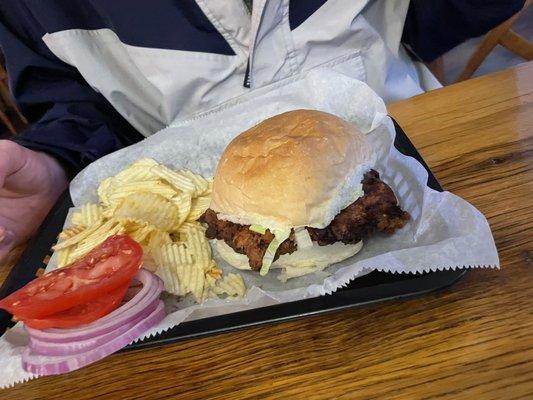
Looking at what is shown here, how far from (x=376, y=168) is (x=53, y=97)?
3.77ft

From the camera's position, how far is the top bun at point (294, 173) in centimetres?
108

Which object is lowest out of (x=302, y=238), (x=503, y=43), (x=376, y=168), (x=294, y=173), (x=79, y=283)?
(x=503, y=43)

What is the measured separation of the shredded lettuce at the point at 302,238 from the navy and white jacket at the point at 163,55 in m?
0.62

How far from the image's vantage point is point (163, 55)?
152 centimetres

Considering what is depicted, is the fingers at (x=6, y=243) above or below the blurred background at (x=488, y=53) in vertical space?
above

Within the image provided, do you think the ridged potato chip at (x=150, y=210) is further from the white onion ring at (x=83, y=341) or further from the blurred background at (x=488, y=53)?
the blurred background at (x=488, y=53)

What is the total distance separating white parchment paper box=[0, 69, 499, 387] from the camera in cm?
94

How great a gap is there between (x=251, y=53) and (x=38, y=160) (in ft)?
2.44

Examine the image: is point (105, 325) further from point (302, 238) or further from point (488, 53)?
point (488, 53)

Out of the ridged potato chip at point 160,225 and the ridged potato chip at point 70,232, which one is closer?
the ridged potato chip at point 160,225

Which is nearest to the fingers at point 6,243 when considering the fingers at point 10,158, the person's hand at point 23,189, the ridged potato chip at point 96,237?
the person's hand at point 23,189

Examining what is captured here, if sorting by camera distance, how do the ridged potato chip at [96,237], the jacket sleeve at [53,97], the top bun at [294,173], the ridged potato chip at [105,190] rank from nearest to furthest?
the top bun at [294,173], the ridged potato chip at [96,237], the ridged potato chip at [105,190], the jacket sleeve at [53,97]

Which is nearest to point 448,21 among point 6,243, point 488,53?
point 488,53

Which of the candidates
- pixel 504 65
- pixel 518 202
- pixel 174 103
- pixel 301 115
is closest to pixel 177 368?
pixel 301 115
